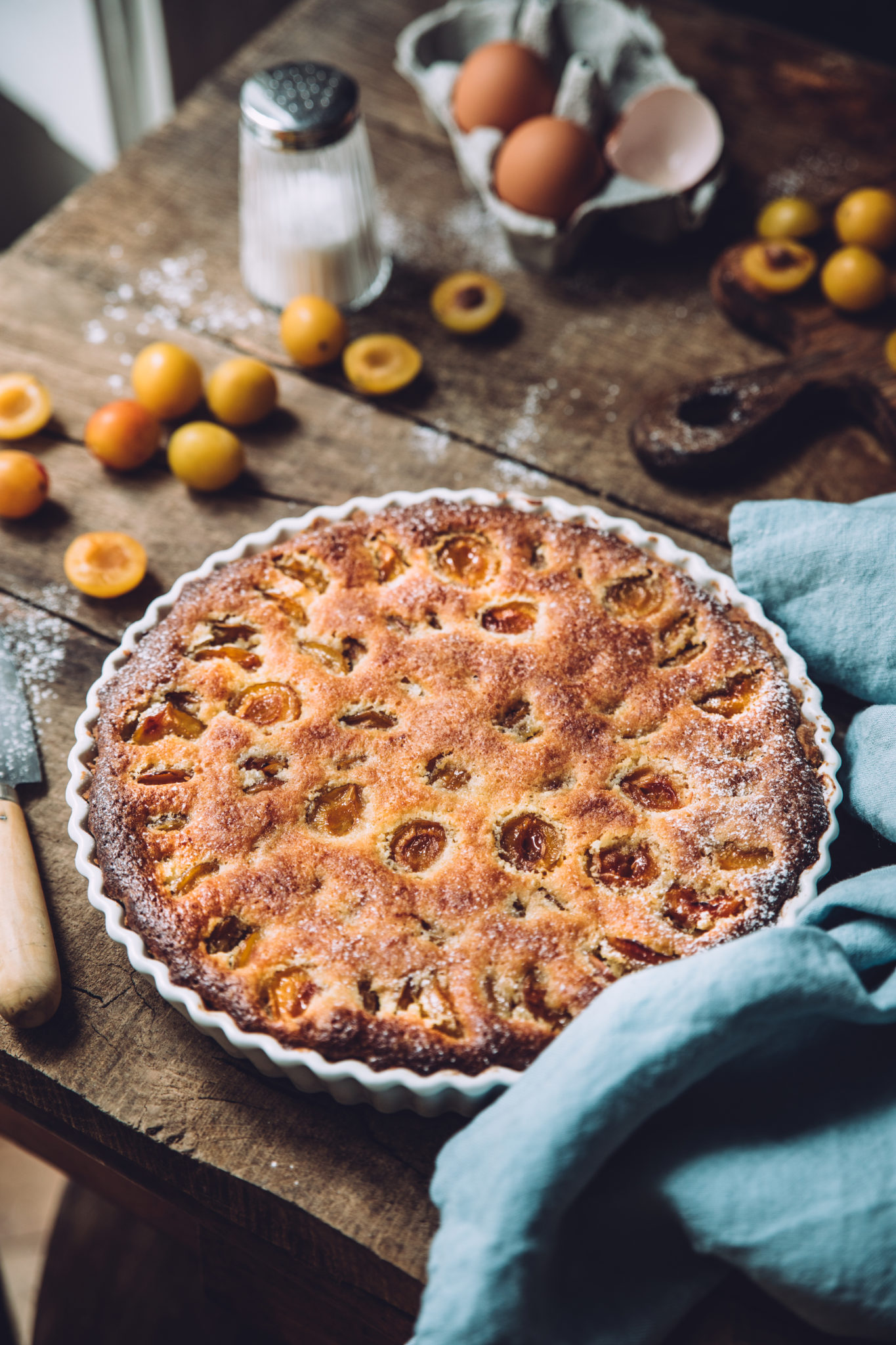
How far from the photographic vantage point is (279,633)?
1.42 m

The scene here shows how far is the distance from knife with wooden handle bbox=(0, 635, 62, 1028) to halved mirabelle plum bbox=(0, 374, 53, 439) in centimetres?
65

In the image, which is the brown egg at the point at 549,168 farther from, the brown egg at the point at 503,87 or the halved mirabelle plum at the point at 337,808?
the halved mirabelle plum at the point at 337,808

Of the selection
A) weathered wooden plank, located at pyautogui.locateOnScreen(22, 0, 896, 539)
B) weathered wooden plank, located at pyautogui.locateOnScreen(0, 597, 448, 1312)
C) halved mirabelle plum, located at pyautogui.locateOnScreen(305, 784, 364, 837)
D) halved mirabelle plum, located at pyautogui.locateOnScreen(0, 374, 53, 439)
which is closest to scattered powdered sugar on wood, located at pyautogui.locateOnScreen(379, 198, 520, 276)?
weathered wooden plank, located at pyautogui.locateOnScreen(22, 0, 896, 539)

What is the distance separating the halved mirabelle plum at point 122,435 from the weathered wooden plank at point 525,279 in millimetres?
308

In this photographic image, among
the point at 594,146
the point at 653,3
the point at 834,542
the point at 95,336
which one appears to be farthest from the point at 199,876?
the point at 653,3

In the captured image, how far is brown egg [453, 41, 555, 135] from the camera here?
2.04m

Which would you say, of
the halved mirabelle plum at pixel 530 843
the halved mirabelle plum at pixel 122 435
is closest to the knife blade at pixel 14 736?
the halved mirabelle plum at pixel 122 435

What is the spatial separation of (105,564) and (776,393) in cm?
109

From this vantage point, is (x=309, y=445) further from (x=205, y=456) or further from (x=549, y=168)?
(x=549, y=168)

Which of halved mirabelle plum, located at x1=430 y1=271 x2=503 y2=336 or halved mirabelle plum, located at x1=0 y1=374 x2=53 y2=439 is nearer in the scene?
halved mirabelle plum, located at x1=0 y1=374 x2=53 y2=439

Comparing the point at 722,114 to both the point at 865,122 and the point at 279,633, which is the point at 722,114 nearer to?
the point at 865,122

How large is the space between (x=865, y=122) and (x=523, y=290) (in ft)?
2.94

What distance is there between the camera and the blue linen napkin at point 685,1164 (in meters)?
0.99

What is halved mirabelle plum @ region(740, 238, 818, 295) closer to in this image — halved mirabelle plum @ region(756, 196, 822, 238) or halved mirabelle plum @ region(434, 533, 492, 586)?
halved mirabelle plum @ region(756, 196, 822, 238)
